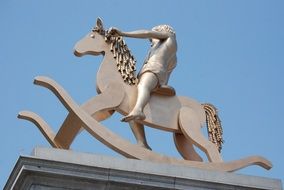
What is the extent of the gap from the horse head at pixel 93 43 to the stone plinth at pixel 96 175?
2.20 meters

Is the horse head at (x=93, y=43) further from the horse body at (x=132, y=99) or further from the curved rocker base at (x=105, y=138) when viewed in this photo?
the curved rocker base at (x=105, y=138)

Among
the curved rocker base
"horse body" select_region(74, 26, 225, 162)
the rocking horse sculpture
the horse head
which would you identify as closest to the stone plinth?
the curved rocker base

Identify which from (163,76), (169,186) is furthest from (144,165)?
(163,76)

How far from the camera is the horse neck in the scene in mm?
10266

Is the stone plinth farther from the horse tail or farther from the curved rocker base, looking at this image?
the horse tail

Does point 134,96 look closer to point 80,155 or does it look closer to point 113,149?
point 113,149

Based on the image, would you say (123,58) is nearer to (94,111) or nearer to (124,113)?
(124,113)

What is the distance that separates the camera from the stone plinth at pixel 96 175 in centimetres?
852

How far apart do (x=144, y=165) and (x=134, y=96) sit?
5.19 ft

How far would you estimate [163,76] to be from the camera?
35.0ft

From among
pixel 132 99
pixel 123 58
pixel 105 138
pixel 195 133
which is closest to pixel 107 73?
pixel 123 58

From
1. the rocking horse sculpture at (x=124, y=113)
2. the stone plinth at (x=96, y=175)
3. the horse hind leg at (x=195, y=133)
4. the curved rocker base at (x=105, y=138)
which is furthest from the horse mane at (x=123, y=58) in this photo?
the stone plinth at (x=96, y=175)

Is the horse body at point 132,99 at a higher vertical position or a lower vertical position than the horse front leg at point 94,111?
higher

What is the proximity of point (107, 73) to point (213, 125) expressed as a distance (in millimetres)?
1993
